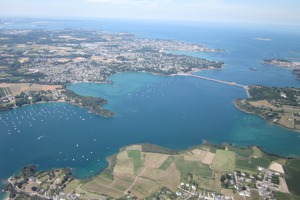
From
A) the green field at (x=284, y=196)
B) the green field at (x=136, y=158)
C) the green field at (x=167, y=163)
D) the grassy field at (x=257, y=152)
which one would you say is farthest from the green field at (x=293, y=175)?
the green field at (x=136, y=158)

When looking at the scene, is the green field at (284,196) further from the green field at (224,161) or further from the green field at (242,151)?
the green field at (242,151)

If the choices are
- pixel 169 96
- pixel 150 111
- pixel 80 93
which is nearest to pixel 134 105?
pixel 150 111

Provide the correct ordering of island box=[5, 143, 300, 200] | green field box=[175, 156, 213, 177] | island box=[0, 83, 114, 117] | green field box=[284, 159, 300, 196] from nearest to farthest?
island box=[5, 143, 300, 200] → green field box=[284, 159, 300, 196] → green field box=[175, 156, 213, 177] → island box=[0, 83, 114, 117]

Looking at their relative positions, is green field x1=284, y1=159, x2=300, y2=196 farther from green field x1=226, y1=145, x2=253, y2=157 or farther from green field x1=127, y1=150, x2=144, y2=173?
green field x1=127, y1=150, x2=144, y2=173

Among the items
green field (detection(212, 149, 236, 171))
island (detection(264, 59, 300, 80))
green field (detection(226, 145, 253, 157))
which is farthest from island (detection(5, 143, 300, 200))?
island (detection(264, 59, 300, 80))

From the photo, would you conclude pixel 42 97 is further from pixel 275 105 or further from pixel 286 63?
pixel 286 63

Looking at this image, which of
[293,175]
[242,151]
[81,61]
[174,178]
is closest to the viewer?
[174,178]

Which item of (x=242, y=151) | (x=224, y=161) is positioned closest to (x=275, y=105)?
(x=242, y=151)
